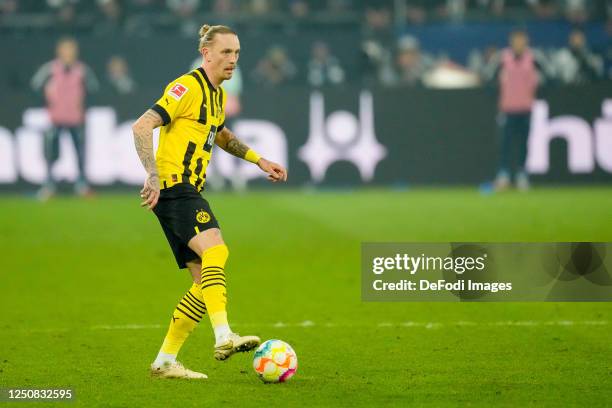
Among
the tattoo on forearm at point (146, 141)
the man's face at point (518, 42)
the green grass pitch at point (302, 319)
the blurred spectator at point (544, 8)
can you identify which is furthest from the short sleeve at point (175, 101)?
the blurred spectator at point (544, 8)

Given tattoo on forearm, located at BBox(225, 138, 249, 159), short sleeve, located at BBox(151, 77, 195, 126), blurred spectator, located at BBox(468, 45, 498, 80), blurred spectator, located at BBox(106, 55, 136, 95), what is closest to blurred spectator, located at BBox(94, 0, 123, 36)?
blurred spectator, located at BBox(106, 55, 136, 95)

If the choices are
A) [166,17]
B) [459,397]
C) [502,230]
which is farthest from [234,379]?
[166,17]

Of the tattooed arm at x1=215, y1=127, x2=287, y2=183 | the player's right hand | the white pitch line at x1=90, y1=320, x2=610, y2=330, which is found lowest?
the white pitch line at x1=90, y1=320, x2=610, y2=330

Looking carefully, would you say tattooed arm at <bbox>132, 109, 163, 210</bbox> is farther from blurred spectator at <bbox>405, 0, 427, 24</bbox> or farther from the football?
blurred spectator at <bbox>405, 0, 427, 24</bbox>

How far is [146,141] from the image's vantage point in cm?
696

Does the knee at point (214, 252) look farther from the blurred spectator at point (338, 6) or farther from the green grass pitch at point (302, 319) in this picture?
the blurred spectator at point (338, 6)

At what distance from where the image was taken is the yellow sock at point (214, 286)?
6.94m

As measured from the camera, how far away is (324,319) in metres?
9.70

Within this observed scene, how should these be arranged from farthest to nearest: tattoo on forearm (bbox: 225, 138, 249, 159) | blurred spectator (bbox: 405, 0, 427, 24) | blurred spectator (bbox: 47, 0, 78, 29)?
blurred spectator (bbox: 47, 0, 78, 29) → blurred spectator (bbox: 405, 0, 427, 24) → tattoo on forearm (bbox: 225, 138, 249, 159)

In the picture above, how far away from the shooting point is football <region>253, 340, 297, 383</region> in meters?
7.04

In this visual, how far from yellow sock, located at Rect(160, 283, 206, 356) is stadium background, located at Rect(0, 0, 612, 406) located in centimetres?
30

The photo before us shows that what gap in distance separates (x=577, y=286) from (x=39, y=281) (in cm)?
501

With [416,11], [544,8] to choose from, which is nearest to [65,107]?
[416,11]

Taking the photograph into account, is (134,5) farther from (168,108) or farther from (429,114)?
(168,108)
